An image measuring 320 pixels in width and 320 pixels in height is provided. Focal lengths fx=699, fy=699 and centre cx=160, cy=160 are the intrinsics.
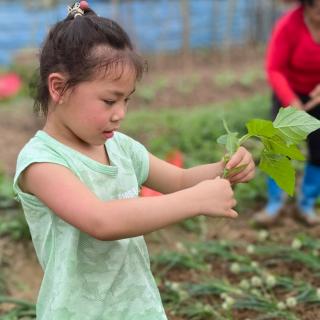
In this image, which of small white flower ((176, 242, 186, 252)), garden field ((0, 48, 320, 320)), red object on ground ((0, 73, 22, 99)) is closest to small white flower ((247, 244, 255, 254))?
garden field ((0, 48, 320, 320))

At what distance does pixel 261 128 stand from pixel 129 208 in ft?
1.37

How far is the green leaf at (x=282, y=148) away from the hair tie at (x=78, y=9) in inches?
21.8

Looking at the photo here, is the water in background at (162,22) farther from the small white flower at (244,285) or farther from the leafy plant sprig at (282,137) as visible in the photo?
the leafy plant sprig at (282,137)

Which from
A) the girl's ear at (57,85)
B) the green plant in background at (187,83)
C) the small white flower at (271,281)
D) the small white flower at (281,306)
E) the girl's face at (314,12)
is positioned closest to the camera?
the girl's ear at (57,85)

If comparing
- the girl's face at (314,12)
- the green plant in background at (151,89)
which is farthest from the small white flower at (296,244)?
the green plant in background at (151,89)

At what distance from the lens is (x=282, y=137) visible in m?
1.73

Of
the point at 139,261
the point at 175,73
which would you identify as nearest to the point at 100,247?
the point at 139,261

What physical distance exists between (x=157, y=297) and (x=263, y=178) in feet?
8.20

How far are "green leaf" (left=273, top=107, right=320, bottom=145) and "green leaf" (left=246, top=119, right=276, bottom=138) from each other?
0.6 inches

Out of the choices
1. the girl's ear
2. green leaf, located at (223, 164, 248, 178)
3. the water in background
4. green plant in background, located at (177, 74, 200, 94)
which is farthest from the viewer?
the water in background

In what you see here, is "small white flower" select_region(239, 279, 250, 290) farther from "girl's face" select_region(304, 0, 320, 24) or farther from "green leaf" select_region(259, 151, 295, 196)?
"girl's face" select_region(304, 0, 320, 24)

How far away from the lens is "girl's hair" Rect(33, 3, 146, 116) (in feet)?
5.25

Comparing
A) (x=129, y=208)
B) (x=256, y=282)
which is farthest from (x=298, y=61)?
(x=129, y=208)

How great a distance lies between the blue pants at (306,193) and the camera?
379 centimetres
